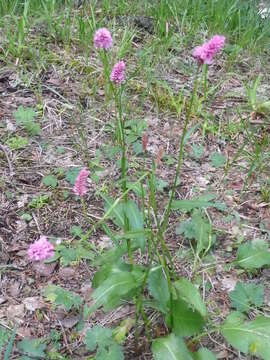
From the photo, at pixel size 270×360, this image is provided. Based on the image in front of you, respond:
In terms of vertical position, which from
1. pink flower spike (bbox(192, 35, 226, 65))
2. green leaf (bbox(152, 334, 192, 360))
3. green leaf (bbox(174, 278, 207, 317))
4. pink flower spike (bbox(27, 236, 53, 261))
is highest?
pink flower spike (bbox(192, 35, 226, 65))

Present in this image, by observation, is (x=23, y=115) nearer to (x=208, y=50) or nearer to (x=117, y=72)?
(x=117, y=72)

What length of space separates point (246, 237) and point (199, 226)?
26 cm

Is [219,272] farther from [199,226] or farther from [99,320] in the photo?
[99,320]

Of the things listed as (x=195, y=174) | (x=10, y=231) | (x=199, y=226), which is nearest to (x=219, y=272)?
(x=199, y=226)

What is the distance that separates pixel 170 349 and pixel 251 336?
10.9 inches

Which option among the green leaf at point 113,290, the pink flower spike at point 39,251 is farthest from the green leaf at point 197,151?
the pink flower spike at point 39,251

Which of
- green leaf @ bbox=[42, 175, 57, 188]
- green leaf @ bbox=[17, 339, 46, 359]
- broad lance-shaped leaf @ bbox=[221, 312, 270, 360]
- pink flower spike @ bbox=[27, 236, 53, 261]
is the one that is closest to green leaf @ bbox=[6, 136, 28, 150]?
green leaf @ bbox=[42, 175, 57, 188]

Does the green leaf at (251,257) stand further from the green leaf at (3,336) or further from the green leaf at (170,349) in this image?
the green leaf at (3,336)

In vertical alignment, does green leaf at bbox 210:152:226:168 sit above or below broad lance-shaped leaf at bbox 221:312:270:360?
below

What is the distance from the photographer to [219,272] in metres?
2.17

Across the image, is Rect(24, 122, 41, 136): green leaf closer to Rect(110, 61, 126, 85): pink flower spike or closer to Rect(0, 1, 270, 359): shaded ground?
Rect(0, 1, 270, 359): shaded ground

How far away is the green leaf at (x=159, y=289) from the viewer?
1758 millimetres

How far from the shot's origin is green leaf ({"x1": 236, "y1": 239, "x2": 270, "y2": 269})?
81.0 inches

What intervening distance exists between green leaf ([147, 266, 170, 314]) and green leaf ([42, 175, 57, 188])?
92cm
